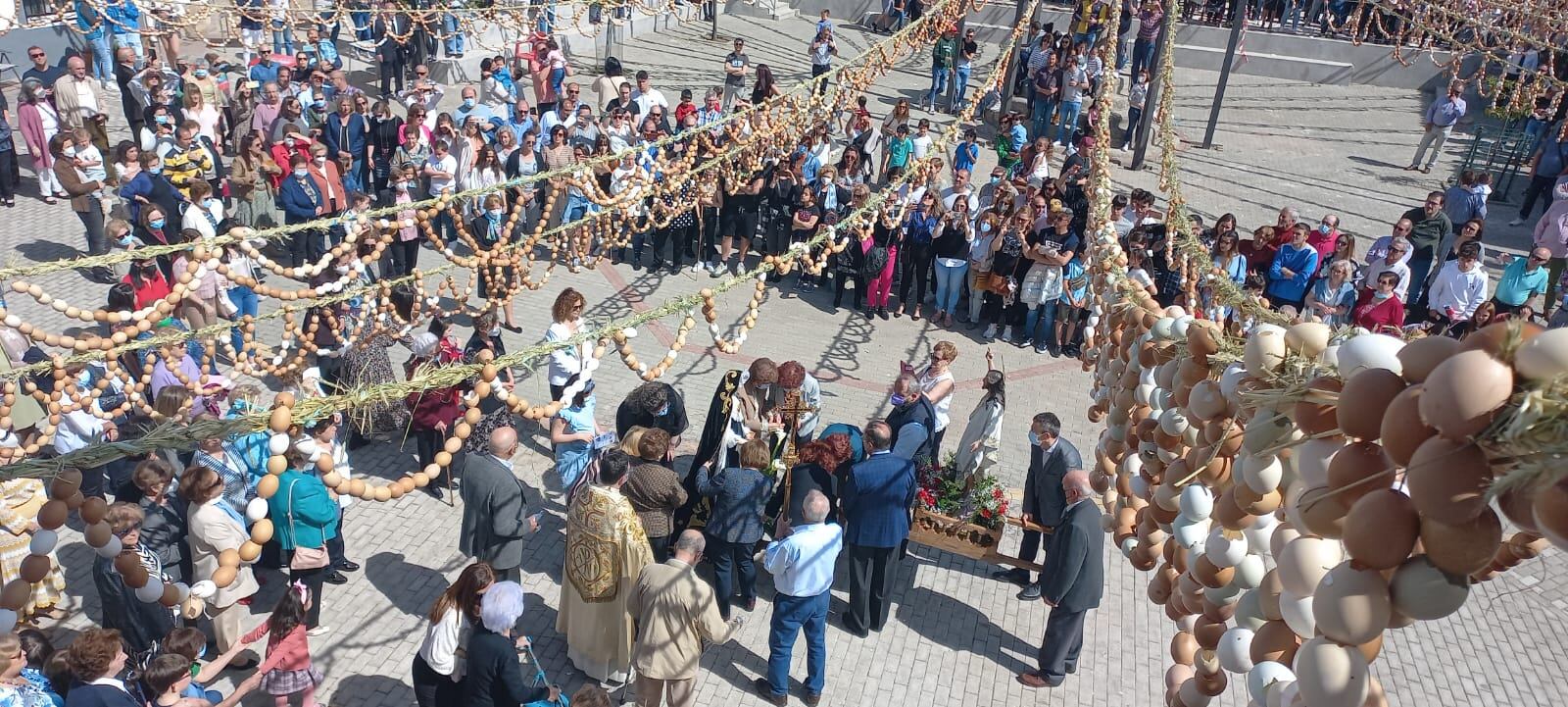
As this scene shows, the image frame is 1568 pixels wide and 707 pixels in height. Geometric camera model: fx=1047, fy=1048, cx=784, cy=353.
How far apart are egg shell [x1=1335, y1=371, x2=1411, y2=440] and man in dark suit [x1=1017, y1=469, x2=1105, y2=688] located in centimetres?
430

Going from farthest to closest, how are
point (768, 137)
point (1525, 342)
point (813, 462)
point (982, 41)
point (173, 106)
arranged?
1. point (982, 41)
2. point (173, 106)
3. point (768, 137)
4. point (813, 462)
5. point (1525, 342)

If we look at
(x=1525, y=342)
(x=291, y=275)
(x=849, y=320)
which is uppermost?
(x=1525, y=342)

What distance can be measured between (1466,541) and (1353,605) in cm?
25

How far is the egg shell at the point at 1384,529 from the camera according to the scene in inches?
73.7

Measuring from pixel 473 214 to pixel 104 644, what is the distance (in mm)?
8036

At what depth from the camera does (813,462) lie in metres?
6.86

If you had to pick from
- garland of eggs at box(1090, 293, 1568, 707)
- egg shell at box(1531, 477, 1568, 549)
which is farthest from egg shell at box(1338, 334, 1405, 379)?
egg shell at box(1531, 477, 1568, 549)

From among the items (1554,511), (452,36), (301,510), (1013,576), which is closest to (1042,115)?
(452,36)

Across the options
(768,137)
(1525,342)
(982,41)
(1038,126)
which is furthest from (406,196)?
(982,41)

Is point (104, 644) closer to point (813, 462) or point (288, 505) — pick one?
point (288, 505)

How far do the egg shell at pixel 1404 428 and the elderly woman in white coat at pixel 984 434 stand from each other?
5.71m

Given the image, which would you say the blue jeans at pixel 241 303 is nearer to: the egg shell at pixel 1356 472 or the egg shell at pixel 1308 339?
the egg shell at pixel 1308 339

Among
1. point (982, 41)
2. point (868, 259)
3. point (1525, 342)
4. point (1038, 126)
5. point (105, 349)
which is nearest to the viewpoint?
point (1525, 342)

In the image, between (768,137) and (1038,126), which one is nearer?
(768,137)
